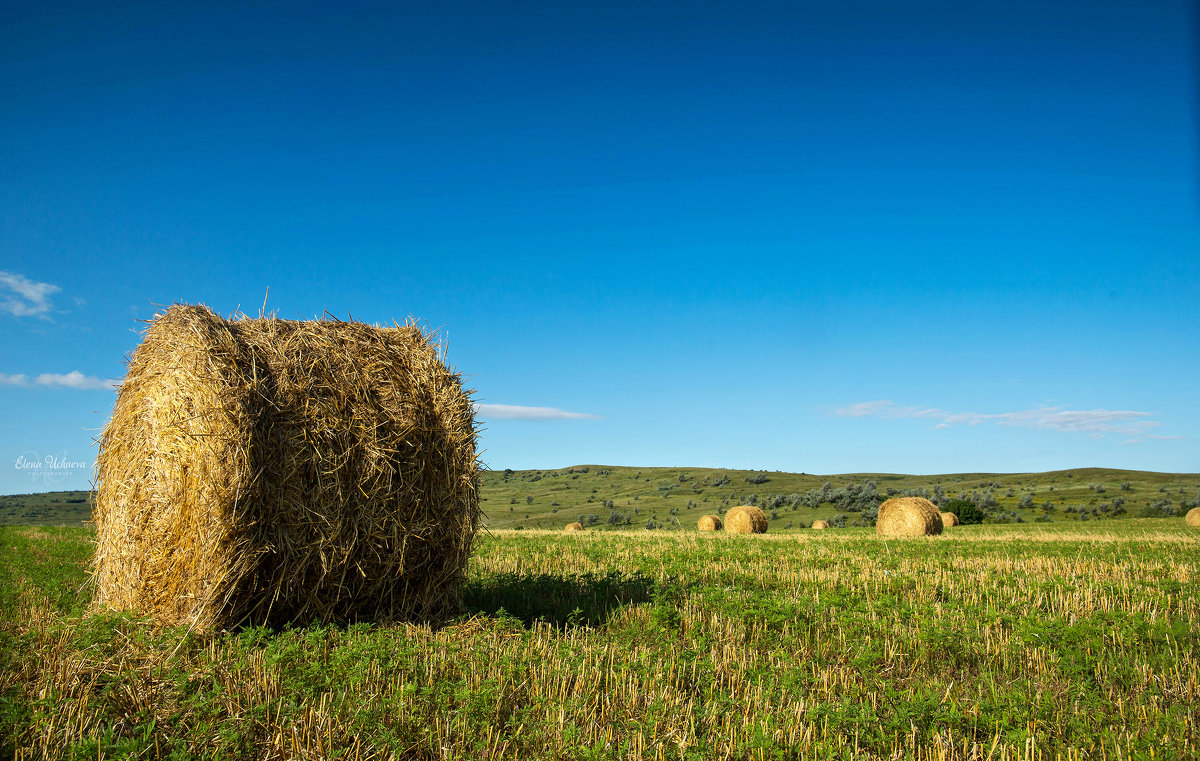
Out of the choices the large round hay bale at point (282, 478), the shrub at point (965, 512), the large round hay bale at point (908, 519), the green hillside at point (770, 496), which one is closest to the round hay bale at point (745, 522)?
the green hillside at point (770, 496)

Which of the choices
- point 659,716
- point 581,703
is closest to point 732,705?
point 659,716

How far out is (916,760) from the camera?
4445 millimetres

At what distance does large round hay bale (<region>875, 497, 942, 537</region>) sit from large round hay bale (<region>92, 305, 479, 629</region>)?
23.2m

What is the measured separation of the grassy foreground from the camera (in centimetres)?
439

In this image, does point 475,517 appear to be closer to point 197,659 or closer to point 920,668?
point 197,659

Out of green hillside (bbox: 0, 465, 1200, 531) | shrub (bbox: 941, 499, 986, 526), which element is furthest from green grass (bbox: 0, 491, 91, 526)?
shrub (bbox: 941, 499, 986, 526)

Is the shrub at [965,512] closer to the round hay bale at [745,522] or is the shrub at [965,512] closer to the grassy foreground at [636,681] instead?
the round hay bale at [745,522]

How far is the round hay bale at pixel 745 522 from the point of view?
29.3 meters

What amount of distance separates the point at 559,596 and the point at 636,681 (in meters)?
4.35

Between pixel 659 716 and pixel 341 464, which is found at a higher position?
pixel 341 464

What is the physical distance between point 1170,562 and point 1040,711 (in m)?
12.5

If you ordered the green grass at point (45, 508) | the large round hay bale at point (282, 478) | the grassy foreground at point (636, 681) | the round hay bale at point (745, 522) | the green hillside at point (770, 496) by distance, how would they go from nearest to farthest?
the grassy foreground at point (636, 681) < the large round hay bale at point (282, 478) < the round hay bale at point (745, 522) < the green hillside at point (770, 496) < the green grass at point (45, 508)

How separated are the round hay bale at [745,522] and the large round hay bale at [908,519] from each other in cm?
499

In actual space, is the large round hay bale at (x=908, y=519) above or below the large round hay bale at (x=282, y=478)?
below
